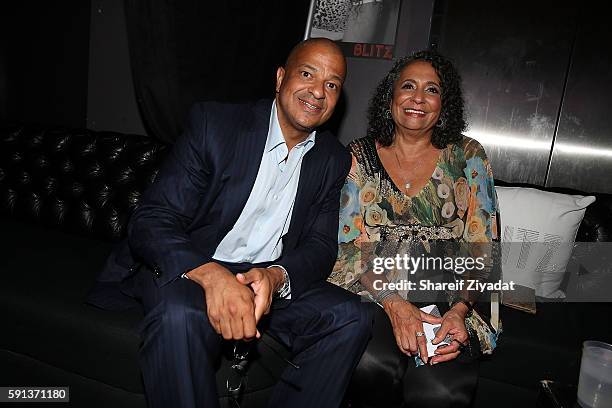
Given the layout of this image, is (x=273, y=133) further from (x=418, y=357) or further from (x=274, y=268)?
(x=418, y=357)

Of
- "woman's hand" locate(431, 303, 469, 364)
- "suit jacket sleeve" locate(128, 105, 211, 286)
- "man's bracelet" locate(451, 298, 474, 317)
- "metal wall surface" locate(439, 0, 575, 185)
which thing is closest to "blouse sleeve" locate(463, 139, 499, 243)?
"man's bracelet" locate(451, 298, 474, 317)

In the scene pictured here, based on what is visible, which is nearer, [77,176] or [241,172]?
[241,172]

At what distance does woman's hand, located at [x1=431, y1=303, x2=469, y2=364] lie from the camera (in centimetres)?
156

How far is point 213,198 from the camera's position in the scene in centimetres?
160

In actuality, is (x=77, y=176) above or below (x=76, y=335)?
above

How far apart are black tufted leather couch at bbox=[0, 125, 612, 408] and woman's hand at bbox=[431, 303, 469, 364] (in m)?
0.24

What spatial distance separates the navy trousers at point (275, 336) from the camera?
1297 mm

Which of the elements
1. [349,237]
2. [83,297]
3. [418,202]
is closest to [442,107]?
[418,202]

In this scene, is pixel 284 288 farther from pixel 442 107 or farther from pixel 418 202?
pixel 442 107

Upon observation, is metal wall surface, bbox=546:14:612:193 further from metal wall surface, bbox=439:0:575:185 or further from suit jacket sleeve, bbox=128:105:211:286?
suit jacket sleeve, bbox=128:105:211:286

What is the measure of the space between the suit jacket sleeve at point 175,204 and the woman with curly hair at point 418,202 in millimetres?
560

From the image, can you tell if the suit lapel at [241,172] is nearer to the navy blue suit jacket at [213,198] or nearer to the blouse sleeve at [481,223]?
the navy blue suit jacket at [213,198]

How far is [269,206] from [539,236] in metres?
1.19

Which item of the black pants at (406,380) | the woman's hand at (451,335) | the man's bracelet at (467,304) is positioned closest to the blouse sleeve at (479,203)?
the man's bracelet at (467,304)
